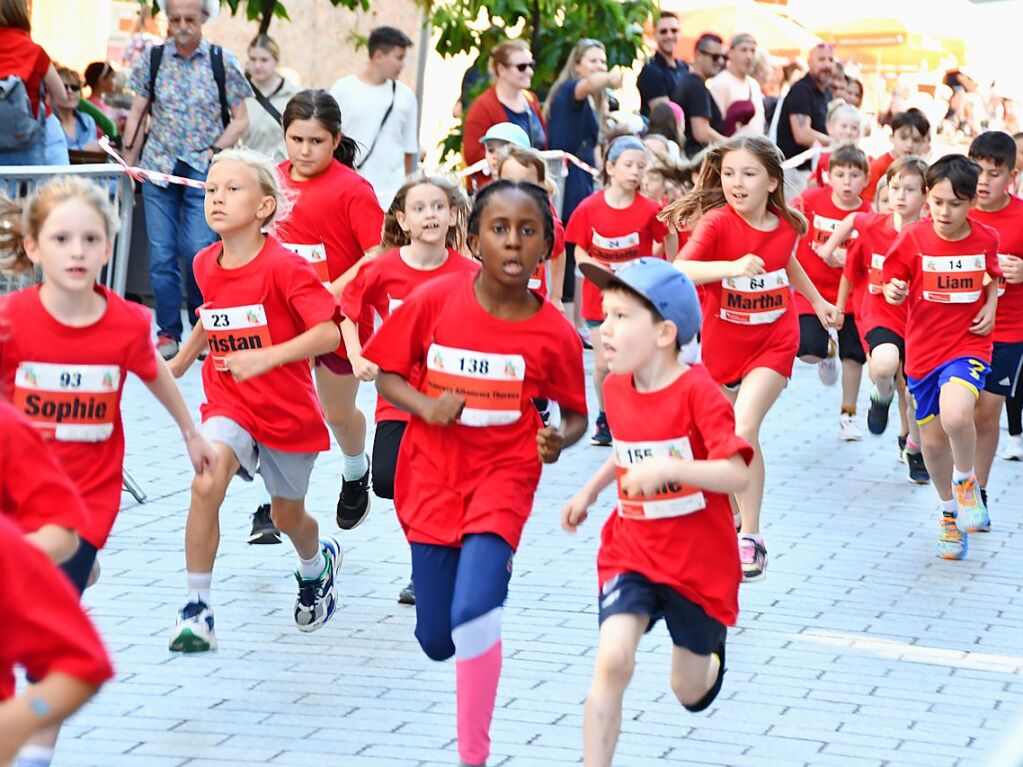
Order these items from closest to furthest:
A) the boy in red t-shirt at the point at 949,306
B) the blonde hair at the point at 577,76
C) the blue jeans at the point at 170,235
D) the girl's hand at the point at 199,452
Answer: the girl's hand at the point at 199,452 < the boy in red t-shirt at the point at 949,306 < the blue jeans at the point at 170,235 < the blonde hair at the point at 577,76

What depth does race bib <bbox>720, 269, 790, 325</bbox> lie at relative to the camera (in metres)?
7.45

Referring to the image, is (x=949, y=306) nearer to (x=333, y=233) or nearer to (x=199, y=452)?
(x=333, y=233)

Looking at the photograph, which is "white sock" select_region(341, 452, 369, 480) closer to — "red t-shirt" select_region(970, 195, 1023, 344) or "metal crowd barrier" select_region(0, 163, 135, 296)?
"metal crowd barrier" select_region(0, 163, 135, 296)

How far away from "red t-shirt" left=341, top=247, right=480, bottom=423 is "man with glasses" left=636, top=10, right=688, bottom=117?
8.39 metres

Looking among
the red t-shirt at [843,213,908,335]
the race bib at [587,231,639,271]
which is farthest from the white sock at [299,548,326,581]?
the race bib at [587,231,639,271]

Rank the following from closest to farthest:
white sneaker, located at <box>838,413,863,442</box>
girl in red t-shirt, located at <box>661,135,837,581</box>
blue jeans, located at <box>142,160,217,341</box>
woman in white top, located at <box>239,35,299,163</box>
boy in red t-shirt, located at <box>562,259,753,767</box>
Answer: boy in red t-shirt, located at <box>562,259,753,767</box> → girl in red t-shirt, located at <box>661,135,837,581</box> → white sneaker, located at <box>838,413,863,442</box> → blue jeans, located at <box>142,160,217,341</box> → woman in white top, located at <box>239,35,299,163</box>

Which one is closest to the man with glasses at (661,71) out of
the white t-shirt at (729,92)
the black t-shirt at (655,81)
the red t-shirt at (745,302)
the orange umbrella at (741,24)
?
the black t-shirt at (655,81)

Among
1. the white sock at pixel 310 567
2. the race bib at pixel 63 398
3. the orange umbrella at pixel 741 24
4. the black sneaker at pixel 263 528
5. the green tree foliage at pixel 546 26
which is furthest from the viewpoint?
the orange umbrella at pixel 741 24

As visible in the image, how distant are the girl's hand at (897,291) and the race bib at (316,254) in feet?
8.35

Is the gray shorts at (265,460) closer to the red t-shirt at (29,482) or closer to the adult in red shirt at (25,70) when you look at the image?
the red t-shirt at (29,482)

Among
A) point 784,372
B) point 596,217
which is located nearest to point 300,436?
point 784,372

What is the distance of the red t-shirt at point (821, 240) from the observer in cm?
1091

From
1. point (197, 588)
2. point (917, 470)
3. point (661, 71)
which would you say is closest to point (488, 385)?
point (197, 588)

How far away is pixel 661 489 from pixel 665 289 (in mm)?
526
